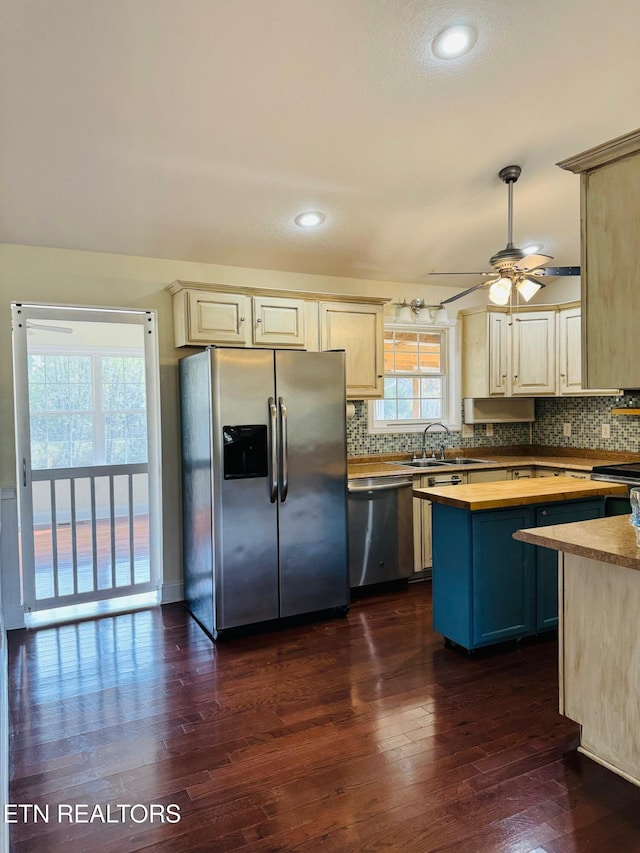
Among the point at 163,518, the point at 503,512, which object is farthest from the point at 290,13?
the point at 163,518

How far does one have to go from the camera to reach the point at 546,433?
5.42 meters

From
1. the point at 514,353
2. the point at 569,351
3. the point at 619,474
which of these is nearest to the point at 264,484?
the point at 619,474

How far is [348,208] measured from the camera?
358 centimetres

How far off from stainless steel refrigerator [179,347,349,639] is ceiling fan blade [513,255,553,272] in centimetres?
122

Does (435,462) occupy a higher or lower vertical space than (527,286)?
lower

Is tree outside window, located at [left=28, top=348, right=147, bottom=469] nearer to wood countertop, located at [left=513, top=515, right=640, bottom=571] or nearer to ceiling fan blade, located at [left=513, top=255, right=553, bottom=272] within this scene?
ceiling fan blade, located at [left=513, top=255, right=553, bottom=272]

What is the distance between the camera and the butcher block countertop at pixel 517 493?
2.92 metres

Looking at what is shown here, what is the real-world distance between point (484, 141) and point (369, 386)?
1891mm

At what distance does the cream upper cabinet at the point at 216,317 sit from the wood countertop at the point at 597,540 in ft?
7.63

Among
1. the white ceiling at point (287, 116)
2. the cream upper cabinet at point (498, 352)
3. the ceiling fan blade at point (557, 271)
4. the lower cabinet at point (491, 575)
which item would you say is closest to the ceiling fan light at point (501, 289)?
the ceiling fan blade at point (557, 271)

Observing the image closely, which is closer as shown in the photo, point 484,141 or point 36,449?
point 484,141

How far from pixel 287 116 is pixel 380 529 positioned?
8.96 ft

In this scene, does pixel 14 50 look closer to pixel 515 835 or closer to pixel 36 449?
pixel 36 449

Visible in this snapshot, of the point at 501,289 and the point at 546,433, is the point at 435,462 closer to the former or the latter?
the point at 546,433
